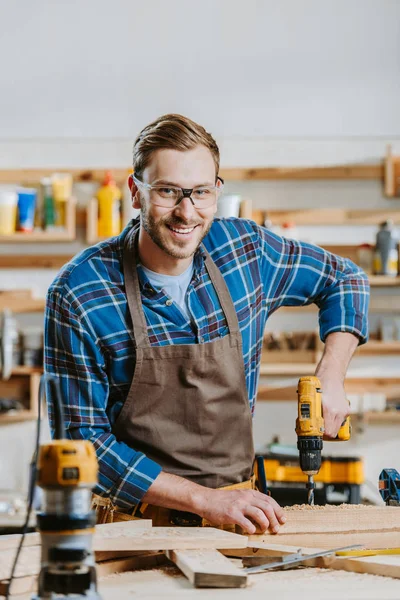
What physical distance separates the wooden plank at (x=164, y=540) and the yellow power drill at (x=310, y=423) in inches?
21.6

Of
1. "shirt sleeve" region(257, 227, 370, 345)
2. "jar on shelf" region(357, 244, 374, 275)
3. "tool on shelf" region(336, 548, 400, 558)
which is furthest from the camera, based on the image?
"jar on shelf" region(357, 244, 374, 275)

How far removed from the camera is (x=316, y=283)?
255 centimetres

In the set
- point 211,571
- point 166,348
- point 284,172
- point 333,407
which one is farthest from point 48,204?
point 211,571

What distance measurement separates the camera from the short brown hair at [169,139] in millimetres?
2117

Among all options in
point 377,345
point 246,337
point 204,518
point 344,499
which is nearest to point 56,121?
point 377,345

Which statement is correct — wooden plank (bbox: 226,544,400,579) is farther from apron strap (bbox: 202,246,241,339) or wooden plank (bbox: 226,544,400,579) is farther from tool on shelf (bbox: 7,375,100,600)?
apron strap (bbox: 202,246,241,339)

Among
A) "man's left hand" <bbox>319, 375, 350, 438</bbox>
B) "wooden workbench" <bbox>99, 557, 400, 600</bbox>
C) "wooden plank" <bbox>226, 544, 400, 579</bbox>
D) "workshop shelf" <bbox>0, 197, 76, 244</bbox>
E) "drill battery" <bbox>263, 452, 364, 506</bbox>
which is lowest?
"drill battery" <bbox>263, 452, 364, 506</bbox>

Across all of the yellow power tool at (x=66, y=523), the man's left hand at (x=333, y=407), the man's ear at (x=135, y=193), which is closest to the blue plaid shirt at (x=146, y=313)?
the man's ear at (x=135, y=193)

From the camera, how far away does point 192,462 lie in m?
2.18

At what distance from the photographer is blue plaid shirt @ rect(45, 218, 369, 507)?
204 centimetres

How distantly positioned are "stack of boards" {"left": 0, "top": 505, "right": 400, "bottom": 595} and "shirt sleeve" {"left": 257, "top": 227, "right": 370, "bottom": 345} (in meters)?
0.70

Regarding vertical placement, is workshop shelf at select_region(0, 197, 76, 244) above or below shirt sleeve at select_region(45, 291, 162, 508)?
above

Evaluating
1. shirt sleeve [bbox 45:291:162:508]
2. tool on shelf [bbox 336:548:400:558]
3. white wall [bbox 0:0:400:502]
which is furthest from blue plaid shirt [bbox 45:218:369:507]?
white wall [bbox 0:0:400:502]

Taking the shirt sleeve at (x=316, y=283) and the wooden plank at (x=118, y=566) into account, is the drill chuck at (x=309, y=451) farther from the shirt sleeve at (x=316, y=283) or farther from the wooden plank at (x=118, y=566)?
the wooden plank at (x=118, y=566)
